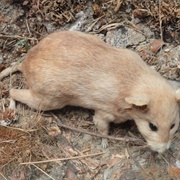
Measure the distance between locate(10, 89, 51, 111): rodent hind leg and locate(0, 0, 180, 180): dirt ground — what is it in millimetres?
127

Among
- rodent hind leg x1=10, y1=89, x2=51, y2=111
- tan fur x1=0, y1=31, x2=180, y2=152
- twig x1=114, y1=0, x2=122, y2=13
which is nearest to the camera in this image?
tan fur x1=0, y1=31, x2=180, y2=152

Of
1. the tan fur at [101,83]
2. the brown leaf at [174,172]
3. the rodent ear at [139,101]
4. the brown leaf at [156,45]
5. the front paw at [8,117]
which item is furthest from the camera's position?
the brown leaf at [156,45]

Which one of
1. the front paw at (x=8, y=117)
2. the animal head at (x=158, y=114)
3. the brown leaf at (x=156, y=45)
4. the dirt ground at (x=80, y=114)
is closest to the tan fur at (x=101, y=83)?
the animal head at (x=158, y=114)

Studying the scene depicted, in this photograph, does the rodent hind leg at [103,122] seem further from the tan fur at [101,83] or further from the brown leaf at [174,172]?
the brown leaf at [174,172]

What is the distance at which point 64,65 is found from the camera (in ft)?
15.4

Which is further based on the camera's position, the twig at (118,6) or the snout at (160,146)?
the twig at (118,6)

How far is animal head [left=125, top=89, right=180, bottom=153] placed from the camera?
4.32 metres

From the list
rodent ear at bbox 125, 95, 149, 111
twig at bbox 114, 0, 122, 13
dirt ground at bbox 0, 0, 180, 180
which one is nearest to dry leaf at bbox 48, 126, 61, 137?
dirt ground at bbox 0, 0, 180, 180

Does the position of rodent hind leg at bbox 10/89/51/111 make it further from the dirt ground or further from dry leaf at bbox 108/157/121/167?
dry leaf at bbox 108/157/121/167

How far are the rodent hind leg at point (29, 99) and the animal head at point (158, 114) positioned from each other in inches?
48.4

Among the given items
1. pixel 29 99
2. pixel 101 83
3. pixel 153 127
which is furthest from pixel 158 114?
pixel 29 99

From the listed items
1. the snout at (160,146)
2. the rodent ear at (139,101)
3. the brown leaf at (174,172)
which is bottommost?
the brown leaf at (174,172)

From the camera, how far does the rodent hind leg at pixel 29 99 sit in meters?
5.05

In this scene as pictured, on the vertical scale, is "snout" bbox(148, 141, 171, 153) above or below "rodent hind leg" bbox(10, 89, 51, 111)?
below
